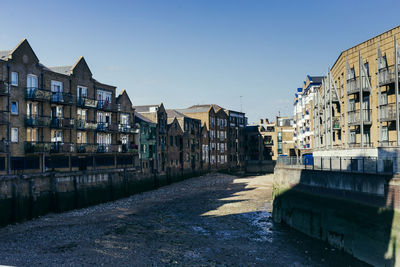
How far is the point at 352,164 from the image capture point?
1100 inches

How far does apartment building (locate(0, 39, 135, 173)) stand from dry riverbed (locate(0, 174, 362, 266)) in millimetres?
7724

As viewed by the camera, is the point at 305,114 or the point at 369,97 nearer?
the point at 369,97

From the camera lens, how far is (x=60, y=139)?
48.8 meters

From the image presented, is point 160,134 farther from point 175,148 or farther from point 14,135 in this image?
point 14,135

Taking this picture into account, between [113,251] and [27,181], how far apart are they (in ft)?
57.1

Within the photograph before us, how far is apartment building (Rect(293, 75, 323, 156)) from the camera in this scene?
6962 cm

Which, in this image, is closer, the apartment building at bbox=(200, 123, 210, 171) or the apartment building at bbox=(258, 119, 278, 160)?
the apartment building at bbox=(200, 123, 210, 171)

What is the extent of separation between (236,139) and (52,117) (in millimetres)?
70768

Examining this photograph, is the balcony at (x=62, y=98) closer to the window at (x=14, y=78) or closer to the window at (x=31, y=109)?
the window at (x=31, y=109)

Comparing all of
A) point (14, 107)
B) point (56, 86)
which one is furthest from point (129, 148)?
point (14, 107)

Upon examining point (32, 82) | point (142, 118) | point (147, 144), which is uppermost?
point (32, 82)

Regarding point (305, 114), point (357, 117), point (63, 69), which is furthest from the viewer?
point (305, 114)

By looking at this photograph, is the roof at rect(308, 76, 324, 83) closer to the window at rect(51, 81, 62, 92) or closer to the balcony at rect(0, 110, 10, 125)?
the window at rect(51, 81, 62, 92)

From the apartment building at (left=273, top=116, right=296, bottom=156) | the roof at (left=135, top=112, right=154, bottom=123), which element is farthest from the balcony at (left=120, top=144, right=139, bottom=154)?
the apartment building at (left=273, top=116, right=296, bottom=156)
